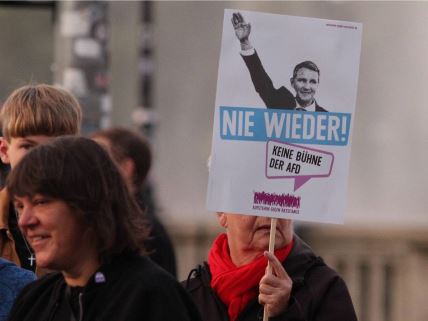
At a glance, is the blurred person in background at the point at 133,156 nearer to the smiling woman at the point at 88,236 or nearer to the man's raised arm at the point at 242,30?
the man's raised arm at the point at 242,30

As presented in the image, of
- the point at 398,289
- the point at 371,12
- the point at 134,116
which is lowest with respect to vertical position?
the point at 398,289

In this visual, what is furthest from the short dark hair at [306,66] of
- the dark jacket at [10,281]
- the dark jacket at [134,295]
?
the dark jacket at [134,295]

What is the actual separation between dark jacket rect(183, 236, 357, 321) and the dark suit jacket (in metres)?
0.64

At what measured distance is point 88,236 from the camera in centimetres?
477

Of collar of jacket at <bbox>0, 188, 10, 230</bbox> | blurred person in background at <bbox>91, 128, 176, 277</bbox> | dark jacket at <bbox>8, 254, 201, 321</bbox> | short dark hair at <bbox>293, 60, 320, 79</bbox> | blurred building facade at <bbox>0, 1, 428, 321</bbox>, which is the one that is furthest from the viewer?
blurred building facade at <bbox>0, 1, 428, 321</bbox>

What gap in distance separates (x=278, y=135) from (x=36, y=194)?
4.69 ft

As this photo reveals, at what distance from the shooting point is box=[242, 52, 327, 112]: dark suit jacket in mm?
5988

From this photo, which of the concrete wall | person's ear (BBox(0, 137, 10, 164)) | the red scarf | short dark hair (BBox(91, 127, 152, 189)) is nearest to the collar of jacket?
person's ear (BBox(0, 137, 10, 164))

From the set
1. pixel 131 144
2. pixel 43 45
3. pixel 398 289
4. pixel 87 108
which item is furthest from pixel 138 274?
pixel 398 289

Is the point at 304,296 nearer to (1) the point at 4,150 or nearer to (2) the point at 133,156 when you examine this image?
(1) the point at 4,150

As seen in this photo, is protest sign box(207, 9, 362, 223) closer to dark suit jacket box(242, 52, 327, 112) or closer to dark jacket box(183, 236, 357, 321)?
dark suit jacket box(242, 52, 327, 112)

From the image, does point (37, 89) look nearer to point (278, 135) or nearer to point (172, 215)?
point (278, 135)

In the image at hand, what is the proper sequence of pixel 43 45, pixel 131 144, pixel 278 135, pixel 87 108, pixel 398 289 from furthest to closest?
1. pixel 398 289
2. pixel 43 45
3. pixel 87 108
4. pixel 131 144
5. pixel 278 135

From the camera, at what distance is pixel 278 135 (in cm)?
595
